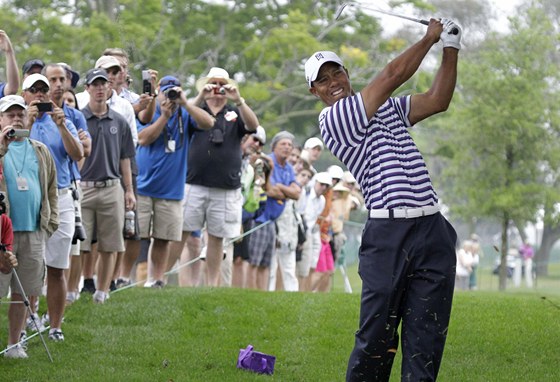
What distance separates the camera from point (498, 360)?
10.2 m

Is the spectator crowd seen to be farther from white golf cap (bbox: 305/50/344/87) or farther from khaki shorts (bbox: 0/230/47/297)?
white golf cap (bbox: 305/50/344/87)

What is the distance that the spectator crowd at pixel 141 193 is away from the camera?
10.2 m

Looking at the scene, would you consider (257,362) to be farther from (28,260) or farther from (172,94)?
(172,94)

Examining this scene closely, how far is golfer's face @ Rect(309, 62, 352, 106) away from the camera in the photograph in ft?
24.1

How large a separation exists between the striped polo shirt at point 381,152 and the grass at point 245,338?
2629 millimetres

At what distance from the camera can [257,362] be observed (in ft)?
31.7

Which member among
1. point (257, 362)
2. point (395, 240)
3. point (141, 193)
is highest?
point (395, 240)

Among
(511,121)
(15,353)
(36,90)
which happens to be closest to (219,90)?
(36,90)

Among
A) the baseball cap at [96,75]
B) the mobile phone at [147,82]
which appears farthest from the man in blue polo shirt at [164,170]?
the baseball cap at [96,75]

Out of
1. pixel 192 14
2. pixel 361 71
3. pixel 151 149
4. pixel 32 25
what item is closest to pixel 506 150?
pixel 361 71

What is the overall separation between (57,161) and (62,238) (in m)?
0.77

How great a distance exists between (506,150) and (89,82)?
23928 mm


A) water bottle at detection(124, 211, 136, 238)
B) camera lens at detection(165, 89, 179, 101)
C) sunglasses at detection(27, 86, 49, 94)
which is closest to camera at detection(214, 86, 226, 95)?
camera lens at detection(165, 89, 179, 101)

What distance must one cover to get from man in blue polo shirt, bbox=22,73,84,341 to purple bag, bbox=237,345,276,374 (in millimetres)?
1925
